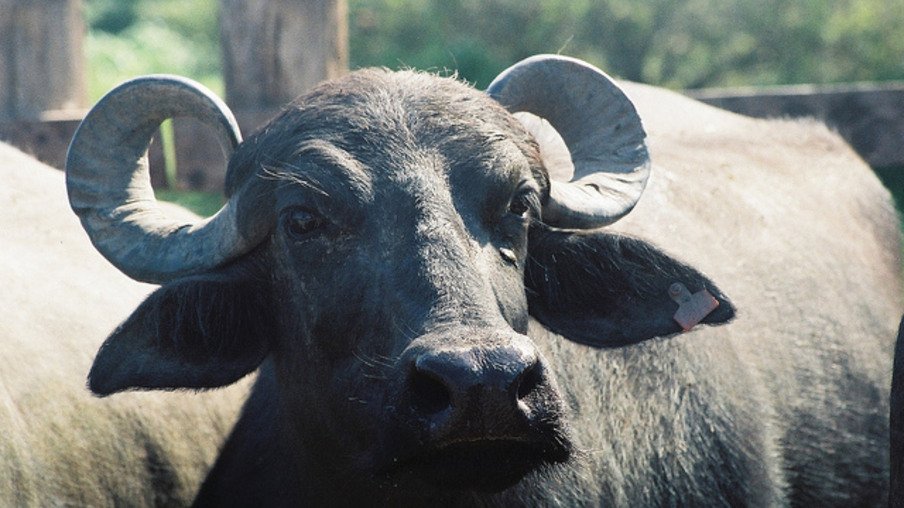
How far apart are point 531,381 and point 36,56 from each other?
22.6ft

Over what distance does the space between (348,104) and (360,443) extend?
1.15 m

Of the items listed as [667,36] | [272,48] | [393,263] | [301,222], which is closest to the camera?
[393,263]

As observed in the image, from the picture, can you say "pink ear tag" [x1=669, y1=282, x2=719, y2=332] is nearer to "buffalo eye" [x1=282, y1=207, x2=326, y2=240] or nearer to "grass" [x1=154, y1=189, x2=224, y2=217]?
"buffalo eye" [x1=282, y1=207, x2=326, y2=240]

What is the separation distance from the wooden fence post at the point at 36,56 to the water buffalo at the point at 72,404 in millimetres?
3490

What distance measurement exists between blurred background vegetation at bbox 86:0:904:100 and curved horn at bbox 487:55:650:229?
19.3 meters

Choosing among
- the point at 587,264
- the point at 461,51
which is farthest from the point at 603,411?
the point at 461,51

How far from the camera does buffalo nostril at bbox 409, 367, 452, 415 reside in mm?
3535

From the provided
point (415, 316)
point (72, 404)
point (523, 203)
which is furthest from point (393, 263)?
point (72, 404)

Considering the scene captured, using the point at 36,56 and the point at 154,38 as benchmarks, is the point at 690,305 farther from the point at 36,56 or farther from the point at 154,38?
the point at 154,38

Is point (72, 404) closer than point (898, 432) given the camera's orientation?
No

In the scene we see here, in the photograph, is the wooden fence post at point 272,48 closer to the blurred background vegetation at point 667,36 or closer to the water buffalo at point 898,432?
the water buffalo at point 898,432

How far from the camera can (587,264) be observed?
4719 millimetres

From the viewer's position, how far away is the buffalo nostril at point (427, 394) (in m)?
3.53

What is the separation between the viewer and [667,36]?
83.3ft
